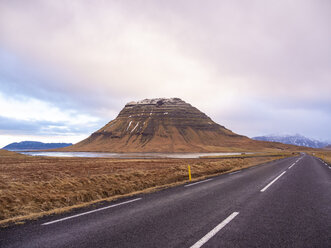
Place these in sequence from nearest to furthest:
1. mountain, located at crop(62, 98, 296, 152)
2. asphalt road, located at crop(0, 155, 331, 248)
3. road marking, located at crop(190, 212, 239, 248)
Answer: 1. road marking, located at crop(190, 212, 239, 248)
2. asphalt road, located at crop(0, 155, 331, 248)
3. mountain, located at crop(62, 98, 296, 152)

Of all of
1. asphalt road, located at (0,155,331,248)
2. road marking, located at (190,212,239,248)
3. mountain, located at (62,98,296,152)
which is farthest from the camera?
mountain, located at (62,98,296,152)

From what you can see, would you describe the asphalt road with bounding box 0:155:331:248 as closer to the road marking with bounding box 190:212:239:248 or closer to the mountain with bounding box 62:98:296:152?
the road marking with bounding box 190:212:239:248

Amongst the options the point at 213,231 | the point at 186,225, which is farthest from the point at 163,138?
the point at 213,231

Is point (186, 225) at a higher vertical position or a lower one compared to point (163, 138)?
lower

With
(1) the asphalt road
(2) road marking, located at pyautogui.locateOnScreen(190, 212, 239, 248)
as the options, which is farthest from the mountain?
(2) road marking, located at pyautogui.locateOnScreen(190, 212, 239, 248)

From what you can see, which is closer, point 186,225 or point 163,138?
point 186,225

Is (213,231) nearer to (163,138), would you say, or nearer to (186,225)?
(186,225)

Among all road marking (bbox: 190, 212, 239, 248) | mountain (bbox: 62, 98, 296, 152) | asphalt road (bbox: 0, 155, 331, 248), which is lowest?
asphalt road (bbox: 0, 155, 331, 248)

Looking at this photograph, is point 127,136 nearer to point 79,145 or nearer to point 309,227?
point 79,145

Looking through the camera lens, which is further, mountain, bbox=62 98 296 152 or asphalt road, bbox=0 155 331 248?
mountain, bbox=62 98 296 152

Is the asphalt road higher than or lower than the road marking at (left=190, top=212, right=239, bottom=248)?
lower

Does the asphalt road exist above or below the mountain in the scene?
below

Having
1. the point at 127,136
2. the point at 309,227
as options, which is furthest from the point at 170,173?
the point at 127,136

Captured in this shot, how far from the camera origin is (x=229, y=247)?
423cm
